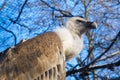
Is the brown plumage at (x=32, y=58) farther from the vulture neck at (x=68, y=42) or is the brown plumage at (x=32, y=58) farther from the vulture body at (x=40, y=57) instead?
the vulture neck at (x=68, y=42)

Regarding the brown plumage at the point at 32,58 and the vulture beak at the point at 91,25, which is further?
the vulture beak at the point at 91,25

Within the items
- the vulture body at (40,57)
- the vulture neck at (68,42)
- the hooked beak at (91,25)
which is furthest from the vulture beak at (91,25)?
the vulture body at (40,57)

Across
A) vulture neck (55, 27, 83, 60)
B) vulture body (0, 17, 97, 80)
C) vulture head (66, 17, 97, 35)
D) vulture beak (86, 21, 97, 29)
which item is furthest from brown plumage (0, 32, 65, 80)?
vulture beak (86, 21, 97, 29)

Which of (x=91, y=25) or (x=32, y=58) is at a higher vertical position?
(x=91, y=25)

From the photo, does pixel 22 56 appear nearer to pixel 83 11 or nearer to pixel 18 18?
pixel 18 18

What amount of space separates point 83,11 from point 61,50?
8648 millimetres

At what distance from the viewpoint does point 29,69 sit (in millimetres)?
6449

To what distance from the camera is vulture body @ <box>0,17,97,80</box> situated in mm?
6328

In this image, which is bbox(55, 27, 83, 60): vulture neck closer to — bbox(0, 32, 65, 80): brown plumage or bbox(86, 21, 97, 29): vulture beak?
bbox(0, 32, 65, 80): brown plumage

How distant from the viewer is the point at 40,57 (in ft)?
21.7

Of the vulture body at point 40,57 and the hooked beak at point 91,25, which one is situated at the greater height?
the hooked beak at point 91,25

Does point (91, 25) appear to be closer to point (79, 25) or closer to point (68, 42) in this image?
point (79, 25)

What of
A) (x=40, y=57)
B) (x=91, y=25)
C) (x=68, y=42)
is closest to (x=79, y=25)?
(x=91, y=25)

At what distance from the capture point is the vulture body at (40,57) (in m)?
6.33
